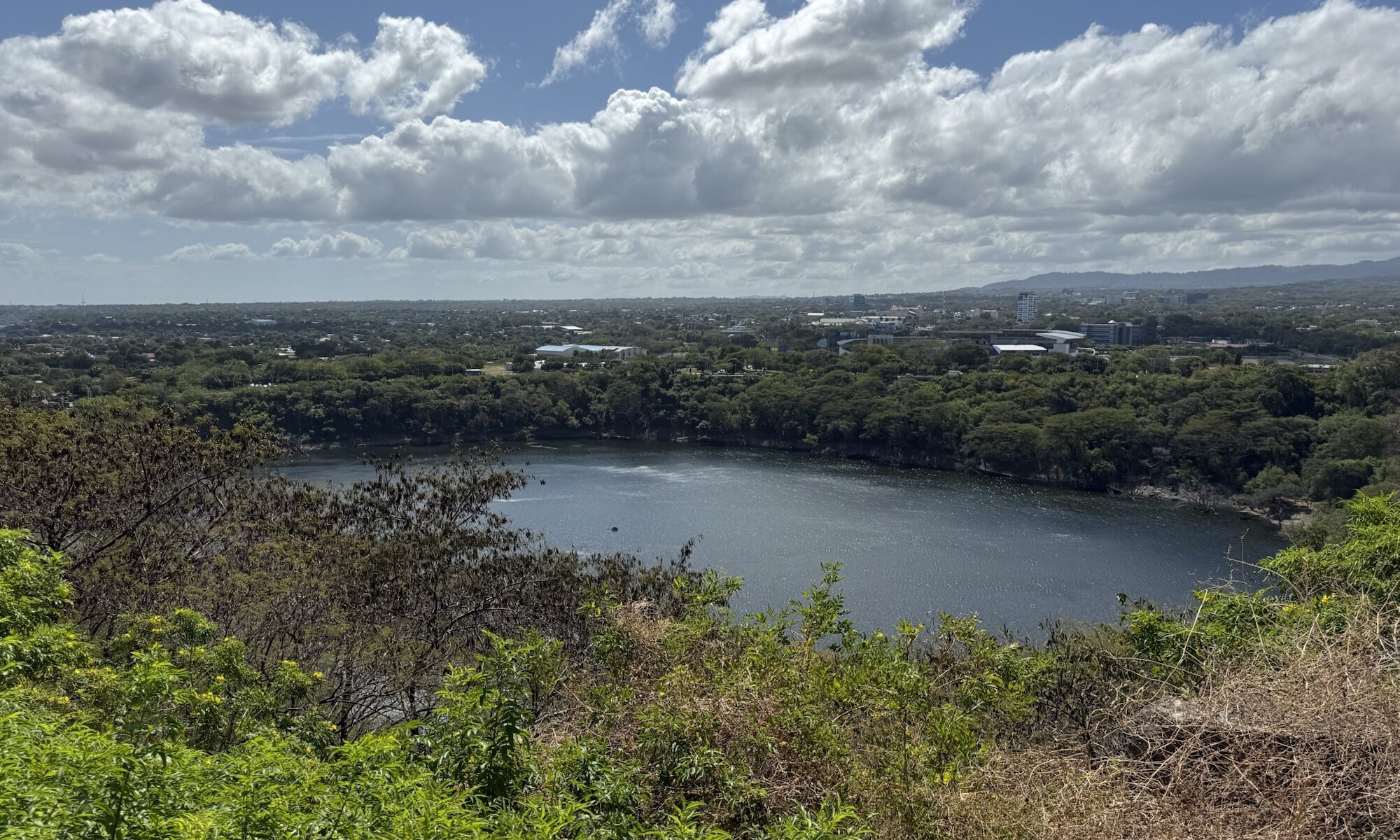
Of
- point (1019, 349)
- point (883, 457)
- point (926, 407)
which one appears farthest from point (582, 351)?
point (926, 407)

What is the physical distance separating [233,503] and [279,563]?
2235mm

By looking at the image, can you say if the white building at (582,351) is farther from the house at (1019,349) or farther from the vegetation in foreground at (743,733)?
the vegetation in foreground at (743,733)

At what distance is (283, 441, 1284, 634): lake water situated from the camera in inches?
970

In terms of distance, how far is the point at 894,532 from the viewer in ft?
102

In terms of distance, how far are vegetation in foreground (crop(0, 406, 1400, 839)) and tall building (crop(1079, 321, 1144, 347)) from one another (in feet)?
302

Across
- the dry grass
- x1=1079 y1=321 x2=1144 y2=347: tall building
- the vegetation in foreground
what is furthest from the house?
the dry grass

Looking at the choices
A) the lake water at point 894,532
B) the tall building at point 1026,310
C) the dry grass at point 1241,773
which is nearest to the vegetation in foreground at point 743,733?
the dry grass at point 1241,773

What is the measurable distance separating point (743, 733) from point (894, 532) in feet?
88.3

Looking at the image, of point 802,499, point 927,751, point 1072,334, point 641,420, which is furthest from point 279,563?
point 1072,334

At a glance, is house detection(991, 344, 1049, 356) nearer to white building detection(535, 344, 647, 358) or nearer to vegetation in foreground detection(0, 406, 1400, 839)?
white building detection(535, 344, 647, 358)

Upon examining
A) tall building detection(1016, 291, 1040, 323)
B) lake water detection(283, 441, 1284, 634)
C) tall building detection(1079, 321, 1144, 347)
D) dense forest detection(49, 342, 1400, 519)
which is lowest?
lake water detection(283, 441, 1284, 634)

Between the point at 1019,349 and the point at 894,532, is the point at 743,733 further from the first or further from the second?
the point at 1019,349

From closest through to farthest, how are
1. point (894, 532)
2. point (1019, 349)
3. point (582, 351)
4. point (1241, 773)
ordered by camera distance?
point (1241, 773) → point (894, 532) → point (1019, 349) → point (582, 351)

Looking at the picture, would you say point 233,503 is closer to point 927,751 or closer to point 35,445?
point 35,445
